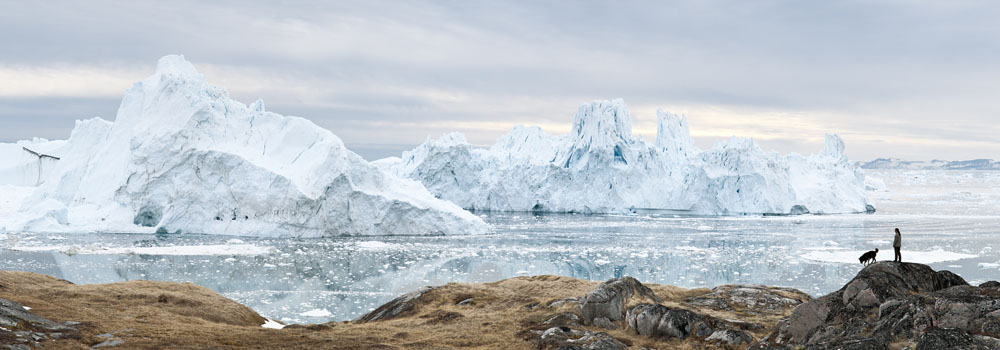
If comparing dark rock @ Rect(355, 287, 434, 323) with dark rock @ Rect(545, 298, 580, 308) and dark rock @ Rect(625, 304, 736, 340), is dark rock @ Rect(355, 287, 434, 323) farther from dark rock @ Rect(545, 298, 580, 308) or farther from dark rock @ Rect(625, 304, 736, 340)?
dark rock @ Rect(625, 304, 736, 340)

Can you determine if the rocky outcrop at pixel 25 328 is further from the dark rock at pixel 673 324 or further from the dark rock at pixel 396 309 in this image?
the dark rock at pixel 673 324

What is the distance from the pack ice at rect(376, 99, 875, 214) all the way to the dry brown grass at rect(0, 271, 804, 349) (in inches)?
1879

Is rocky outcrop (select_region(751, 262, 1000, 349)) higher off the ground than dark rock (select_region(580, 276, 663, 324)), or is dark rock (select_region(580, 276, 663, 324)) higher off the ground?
rocky outcrop (select_region(751, 262, 1000, 349))

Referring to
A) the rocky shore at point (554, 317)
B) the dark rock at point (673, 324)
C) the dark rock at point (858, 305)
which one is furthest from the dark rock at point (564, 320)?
the dark rock at point (858, 305)

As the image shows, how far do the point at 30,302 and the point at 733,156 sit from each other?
55.0 m

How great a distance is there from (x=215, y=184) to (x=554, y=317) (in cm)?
3106

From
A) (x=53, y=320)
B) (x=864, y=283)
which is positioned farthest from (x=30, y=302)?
(x=864, y=283)

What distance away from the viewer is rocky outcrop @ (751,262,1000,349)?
7438mm

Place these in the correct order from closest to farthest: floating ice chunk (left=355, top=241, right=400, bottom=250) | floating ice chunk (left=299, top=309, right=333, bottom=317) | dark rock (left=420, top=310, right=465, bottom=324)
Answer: dark rock (left=420, top=310, right=465, bottom=324) → floating ice chunk (left=299, top=309, right=333, bottom=317) → floating ice chunk (left=355, top=241, right=400, bottom=250)

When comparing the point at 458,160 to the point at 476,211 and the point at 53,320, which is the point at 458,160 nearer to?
the point at 476,211

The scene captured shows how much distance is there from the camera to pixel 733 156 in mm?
59531

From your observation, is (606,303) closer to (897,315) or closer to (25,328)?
(897,315)

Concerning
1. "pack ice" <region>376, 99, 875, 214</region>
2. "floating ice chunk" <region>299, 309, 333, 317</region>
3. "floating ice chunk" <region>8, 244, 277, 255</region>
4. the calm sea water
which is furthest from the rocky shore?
"pack ice" <region>376, 99, 875, 214</region>

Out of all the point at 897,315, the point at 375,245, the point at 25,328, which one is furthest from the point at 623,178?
the point at 25,328
